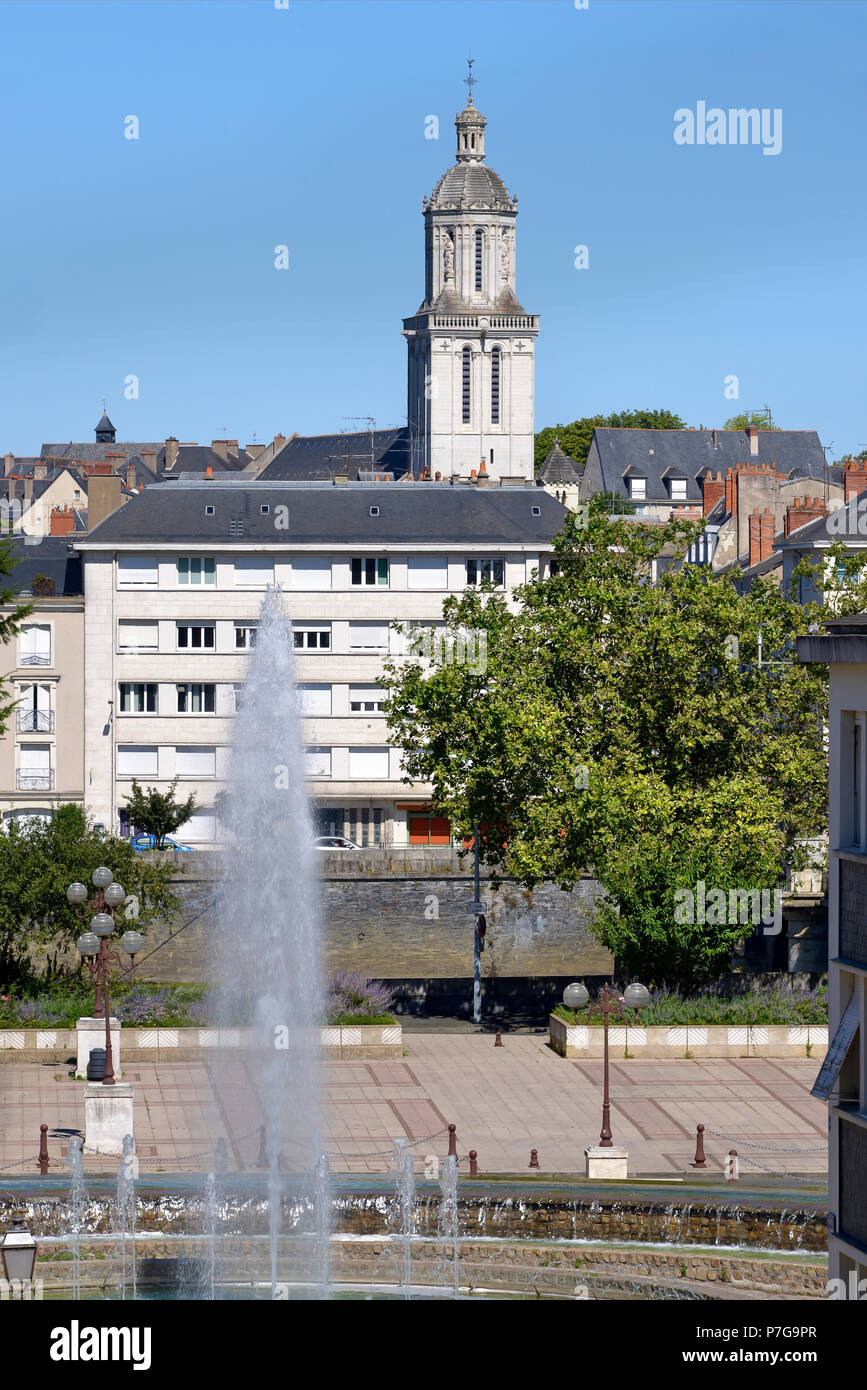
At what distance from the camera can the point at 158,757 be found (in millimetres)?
60844

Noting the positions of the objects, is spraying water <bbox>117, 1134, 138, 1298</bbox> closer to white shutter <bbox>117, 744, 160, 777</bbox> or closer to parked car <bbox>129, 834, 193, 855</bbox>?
parked car <bbox>129, 834, 193, 855</bbox>

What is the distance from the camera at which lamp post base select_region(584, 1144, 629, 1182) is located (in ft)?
84.8

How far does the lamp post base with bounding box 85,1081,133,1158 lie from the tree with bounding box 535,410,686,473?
387 ft

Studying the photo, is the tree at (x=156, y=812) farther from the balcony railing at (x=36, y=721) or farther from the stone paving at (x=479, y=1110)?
the stone paving at (x=479, y=1110)

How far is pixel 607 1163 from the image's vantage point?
2588 cm

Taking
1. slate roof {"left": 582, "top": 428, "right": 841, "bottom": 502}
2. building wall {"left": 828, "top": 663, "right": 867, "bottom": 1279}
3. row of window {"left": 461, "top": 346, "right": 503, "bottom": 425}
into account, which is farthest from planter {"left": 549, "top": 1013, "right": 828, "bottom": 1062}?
row of window {"left": 461, "top": 346, "right": 503, "bottom": 425}

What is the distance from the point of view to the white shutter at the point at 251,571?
2409 inches

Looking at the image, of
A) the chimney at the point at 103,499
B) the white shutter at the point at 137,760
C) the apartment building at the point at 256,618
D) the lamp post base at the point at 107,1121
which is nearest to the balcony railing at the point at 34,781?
the apartment building at the point at 256,618

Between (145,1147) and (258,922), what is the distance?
3.27 metres

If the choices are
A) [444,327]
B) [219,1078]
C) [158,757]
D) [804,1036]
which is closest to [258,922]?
[219,1078]

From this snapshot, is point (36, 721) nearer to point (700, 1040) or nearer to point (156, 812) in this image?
point (156, 812)

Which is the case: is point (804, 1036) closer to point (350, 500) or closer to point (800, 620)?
point (800, 620)

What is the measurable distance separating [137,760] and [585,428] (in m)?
90.3

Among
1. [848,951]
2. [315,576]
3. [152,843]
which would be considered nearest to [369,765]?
[315,576]
